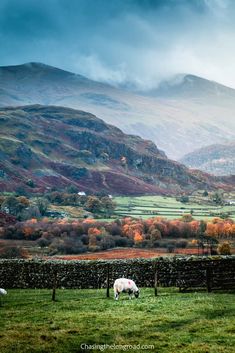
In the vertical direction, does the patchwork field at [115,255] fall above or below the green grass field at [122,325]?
below

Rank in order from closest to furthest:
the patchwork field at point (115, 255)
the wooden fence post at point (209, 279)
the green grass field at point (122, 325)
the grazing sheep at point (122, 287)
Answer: the green grass field at point (122, 325) < the grazing sheep at point (122, 287) < the wooden fence post at point (209, 279) < the patchwork field at point (115, 255)

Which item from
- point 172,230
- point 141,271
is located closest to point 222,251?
point 172,230

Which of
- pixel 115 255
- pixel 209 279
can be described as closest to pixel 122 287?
pixel 209 279

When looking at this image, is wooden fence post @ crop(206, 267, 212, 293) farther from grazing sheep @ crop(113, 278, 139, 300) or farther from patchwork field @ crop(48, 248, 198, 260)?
patchwork field @ crop(48, 248, 198, 260)

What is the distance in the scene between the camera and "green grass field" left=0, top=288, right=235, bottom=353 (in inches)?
619

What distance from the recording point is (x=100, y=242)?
123m

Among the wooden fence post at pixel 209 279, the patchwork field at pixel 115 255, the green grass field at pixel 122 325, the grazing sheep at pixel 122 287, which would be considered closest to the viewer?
the green grass field at pixel 122 325

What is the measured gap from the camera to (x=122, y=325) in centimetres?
1928

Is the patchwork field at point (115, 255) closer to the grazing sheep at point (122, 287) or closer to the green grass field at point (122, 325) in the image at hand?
the grazing sheep at point (122, 287)

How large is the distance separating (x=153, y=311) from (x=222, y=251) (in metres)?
82.3

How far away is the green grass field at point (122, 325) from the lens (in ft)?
51.6

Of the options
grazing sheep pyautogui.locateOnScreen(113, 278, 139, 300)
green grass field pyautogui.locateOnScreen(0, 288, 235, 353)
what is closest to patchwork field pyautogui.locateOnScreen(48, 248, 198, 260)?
grazing sheep pyautogui.locateOnScreen(113, 278, 139, 300)

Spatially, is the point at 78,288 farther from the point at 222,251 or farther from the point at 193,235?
the point at 193,235

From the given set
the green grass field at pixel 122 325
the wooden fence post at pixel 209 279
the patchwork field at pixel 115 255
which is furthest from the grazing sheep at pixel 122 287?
the patchwork field at pixel 115 255
